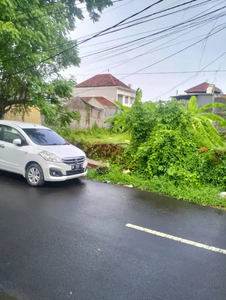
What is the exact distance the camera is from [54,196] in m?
6.05

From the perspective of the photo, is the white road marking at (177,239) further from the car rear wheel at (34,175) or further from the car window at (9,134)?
the car window at (9,134)

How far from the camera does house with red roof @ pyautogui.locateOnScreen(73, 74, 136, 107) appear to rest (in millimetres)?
35156

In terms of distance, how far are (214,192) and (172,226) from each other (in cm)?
246

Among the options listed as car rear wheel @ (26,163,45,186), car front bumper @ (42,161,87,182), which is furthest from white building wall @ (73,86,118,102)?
car front bumper @ (42,161,87,182)

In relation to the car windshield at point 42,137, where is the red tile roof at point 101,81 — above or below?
above

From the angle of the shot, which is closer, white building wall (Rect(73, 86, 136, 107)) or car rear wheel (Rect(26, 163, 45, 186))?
car rear wheel (Rect(26, 163, 45, 186))

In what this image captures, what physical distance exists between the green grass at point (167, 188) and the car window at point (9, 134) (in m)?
2.61

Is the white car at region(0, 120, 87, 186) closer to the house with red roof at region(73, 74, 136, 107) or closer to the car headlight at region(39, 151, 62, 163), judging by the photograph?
the car headlight at region(39, 151, 62, 163)

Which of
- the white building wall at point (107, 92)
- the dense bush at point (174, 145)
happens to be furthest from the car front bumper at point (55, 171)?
the white building wall at point (107, 92)

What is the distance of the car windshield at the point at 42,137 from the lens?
7.26m

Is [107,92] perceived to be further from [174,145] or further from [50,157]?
[50,157]

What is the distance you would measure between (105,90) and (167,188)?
100 ft

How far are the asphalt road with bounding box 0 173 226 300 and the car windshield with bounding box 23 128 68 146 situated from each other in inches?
66.8

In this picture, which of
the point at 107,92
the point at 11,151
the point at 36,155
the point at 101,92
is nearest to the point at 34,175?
the point at 36,155
